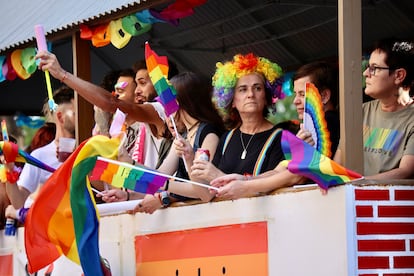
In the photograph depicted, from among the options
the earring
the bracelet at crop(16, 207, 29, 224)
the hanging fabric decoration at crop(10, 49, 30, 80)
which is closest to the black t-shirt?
the earring

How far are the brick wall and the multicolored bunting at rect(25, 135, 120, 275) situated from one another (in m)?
1.87

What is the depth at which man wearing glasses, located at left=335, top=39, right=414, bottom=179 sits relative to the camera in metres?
6.39

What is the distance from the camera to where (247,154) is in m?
7.09

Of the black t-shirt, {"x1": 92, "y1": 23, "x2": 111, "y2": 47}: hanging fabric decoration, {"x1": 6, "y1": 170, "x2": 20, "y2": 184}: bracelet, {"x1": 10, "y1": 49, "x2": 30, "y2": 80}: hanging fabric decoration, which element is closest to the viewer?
the black t-shirt

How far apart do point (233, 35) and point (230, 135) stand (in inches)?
120

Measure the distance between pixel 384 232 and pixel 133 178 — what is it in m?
1.78

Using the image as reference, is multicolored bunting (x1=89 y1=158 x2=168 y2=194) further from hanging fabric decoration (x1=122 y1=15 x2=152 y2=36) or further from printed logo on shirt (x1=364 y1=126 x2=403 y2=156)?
hanging fabric decoration (x1=122 y1=15 x2=152 y2=36)

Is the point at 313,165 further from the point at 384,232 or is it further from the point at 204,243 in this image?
the point at 204,243

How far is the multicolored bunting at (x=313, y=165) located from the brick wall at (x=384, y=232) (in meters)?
0.11

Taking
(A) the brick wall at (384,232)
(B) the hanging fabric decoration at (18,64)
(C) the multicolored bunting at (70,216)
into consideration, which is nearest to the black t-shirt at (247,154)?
(C) the multicolored bunting at (70,216)

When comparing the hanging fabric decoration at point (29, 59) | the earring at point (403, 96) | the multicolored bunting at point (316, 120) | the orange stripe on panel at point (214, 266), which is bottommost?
the orange stripe on panel at point (214, 266)

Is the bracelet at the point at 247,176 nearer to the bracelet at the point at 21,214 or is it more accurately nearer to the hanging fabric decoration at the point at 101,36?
the hanging fabric decoration at the point at 101,36

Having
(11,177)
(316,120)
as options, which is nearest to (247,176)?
(316,120)

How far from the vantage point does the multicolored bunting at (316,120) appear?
6363mm
